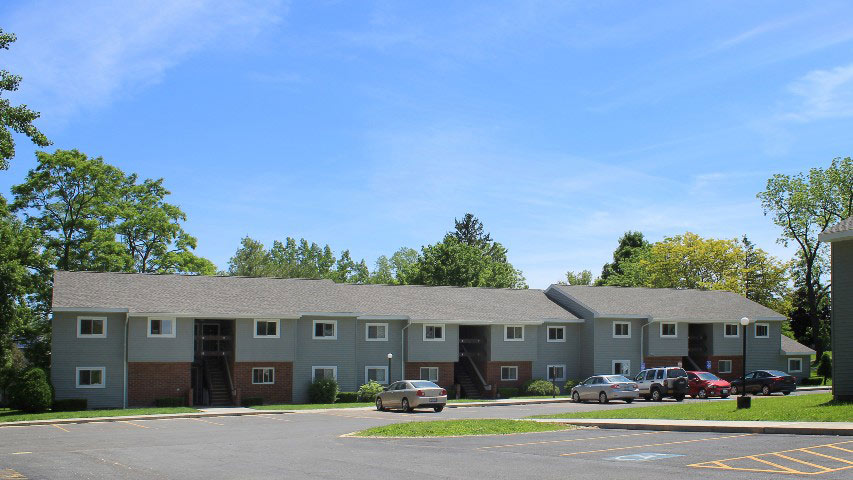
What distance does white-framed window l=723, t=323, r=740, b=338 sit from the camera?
60.2 m

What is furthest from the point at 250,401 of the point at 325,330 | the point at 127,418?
the point at 127,418

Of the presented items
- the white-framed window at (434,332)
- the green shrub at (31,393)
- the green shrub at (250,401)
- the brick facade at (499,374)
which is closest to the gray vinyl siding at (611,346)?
the brick facade at (499,374)

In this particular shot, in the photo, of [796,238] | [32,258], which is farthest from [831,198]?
[32,258]

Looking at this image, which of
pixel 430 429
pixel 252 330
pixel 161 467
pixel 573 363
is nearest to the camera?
pixel 161 467

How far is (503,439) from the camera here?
74.6 feet

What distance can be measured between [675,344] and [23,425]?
4228 cm

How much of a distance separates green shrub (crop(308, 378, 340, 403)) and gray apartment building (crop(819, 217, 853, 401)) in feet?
89.2

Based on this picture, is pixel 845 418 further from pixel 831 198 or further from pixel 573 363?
pixel 831 198

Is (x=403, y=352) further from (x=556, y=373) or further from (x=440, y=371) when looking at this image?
(x=556, y=373)

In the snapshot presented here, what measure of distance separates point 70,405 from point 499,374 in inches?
1038

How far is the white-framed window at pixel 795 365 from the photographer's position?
63.8 metres

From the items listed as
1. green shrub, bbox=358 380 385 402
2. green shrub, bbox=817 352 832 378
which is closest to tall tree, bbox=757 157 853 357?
green shrub, bbox=817 352 832 378

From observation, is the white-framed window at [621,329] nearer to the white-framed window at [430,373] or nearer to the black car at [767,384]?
the black car at [767,384]

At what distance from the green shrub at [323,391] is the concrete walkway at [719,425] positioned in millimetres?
20459
